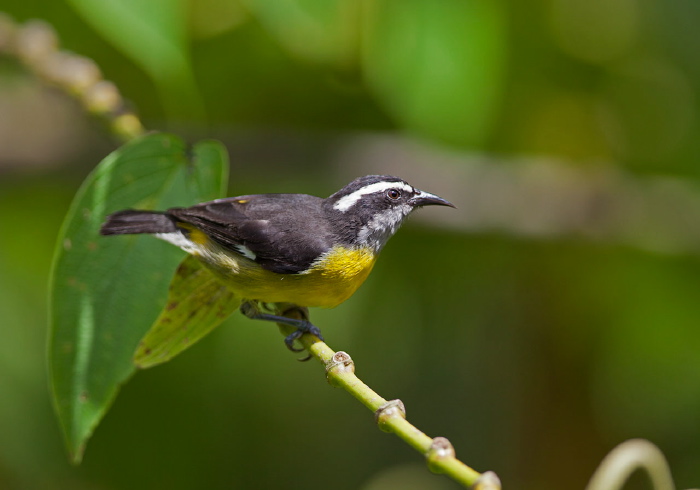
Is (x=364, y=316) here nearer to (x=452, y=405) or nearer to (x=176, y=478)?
(x=452, y=405)

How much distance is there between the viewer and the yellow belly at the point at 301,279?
2.74m

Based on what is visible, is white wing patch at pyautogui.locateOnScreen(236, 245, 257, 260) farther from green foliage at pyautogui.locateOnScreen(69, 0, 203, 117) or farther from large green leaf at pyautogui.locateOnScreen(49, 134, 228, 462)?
green foliage at pyautogui.locateOnScreen(69, 0, 203, 117)

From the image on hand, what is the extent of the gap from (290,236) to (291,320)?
0.43 metres

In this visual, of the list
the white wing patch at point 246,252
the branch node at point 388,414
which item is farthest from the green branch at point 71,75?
the branch node at point 388,414

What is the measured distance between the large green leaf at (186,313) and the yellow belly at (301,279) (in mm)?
63

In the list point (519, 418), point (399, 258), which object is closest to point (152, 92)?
point (399, 258)

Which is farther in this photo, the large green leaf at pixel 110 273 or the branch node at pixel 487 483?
the large green leaf at pixel 110 273

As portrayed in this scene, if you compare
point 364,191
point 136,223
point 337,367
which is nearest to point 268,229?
point 364,191

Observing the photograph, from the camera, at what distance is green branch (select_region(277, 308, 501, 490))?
1312mm

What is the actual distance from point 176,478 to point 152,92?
2080 millimetres

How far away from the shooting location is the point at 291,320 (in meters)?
2.66

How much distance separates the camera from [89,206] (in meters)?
2.36

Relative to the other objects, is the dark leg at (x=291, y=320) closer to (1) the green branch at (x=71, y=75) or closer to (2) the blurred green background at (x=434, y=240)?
(2) the blurred green background at (x=434, y=240)

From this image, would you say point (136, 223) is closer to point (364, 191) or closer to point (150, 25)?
point (150, 25)
